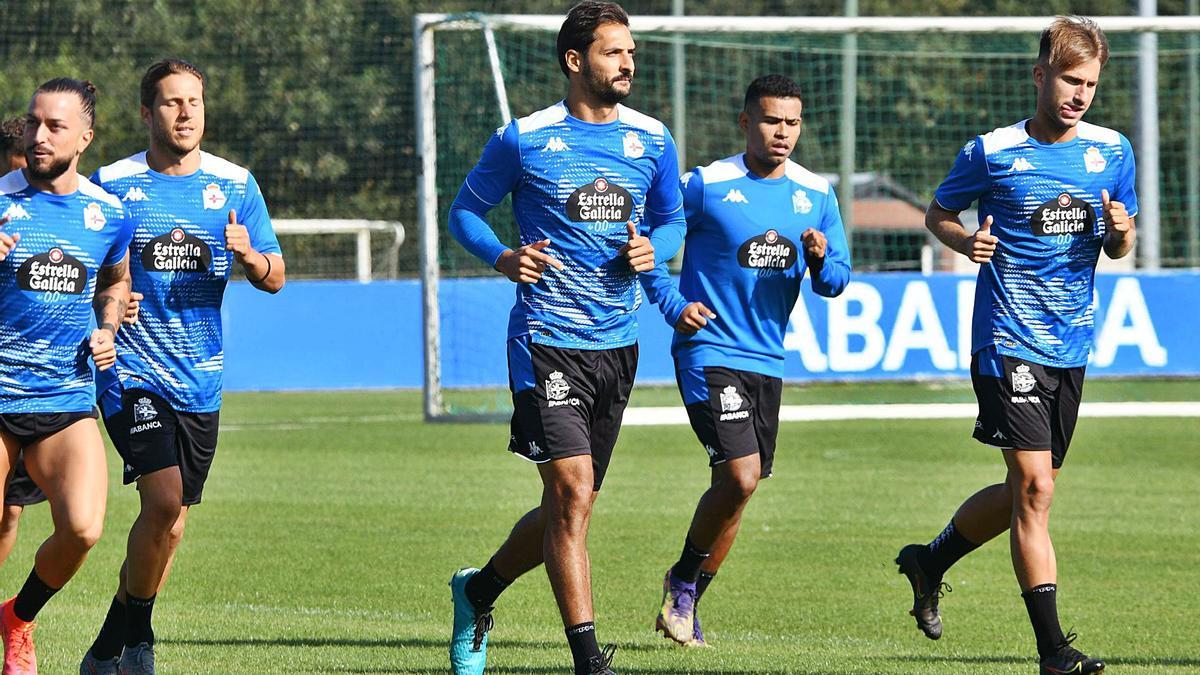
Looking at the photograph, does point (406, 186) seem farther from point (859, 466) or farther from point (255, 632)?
point (255, 632)

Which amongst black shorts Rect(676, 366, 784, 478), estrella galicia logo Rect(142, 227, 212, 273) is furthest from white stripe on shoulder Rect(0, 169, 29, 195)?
black shorts Rect(676, 366, 784, 478)

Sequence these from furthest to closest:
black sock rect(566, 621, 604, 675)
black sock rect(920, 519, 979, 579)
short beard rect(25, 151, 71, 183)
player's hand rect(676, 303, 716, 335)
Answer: black sock rect(920, 519, 979, 579)
player's hand rect(676, 303, 716, 335)
short beard rect(25, 151, 71, 183)
black sock rect(566, 621, 604, 675)

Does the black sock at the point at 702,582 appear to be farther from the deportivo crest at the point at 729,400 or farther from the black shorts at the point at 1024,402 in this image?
the black shorts at the point at 1024,402

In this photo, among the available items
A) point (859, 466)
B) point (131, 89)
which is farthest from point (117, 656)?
point (131, 89)

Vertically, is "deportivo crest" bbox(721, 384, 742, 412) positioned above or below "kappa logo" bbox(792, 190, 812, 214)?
below

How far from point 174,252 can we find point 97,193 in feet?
1.21

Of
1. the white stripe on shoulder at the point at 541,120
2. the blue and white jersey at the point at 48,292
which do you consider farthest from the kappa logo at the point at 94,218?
the white stripe on shoulder at the point at 541,120

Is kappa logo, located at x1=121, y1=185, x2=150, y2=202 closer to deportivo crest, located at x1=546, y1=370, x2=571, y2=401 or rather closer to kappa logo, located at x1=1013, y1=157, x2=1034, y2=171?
deportivo crest, located at x1=546, y1=370, x2=571, y2=401

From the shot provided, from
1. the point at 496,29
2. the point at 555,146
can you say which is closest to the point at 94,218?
the point at 555,146

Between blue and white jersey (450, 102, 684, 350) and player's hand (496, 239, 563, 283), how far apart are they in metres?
0.09

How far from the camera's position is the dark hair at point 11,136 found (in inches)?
314

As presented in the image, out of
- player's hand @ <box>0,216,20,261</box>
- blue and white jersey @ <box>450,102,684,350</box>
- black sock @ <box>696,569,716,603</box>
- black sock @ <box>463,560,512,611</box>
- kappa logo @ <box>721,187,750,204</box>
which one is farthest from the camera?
kappa logo @ <box>721,187,750,204</box>

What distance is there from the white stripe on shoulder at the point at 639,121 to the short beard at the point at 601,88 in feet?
0.42

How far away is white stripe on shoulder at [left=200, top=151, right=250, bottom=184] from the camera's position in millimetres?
6699
